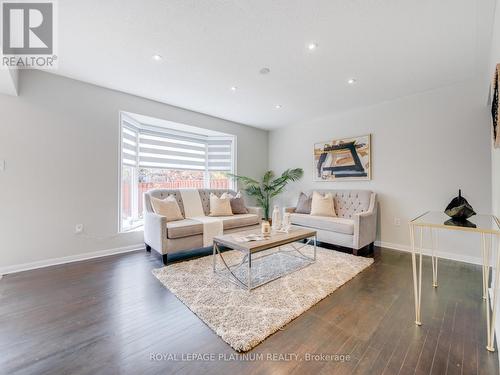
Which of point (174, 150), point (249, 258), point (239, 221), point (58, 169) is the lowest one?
point (249, 258)

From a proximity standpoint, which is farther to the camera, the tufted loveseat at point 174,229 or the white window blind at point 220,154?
the white window blind at point 220,154

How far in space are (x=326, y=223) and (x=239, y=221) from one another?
1421 millimetres

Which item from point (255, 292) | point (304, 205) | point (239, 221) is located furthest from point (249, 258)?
point (304, 205)

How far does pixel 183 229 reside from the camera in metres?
3.02

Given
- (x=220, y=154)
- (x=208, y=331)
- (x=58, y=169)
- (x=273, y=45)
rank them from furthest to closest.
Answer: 1. (x=220, y=154)
2. (x=58, y=169)
3. (x=273, y=45)
4. (x=208, y=331)

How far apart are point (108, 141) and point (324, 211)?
12.1 ft

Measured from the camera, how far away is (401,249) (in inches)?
140

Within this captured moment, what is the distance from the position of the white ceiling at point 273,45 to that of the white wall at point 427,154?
0.31 meters

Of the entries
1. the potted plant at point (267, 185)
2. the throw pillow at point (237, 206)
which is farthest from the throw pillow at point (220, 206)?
the potted plant at point (267, 185)

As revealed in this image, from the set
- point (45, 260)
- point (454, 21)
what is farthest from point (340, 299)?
point (45, 260)

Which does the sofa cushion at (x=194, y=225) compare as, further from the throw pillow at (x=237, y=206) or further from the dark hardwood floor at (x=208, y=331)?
the dark hardwood floor at (x=208, y=331)

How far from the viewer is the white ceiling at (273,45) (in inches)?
70.2

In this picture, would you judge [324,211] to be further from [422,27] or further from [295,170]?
[422,27]

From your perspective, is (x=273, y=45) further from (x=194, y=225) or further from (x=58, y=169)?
(x=58, y=169)
